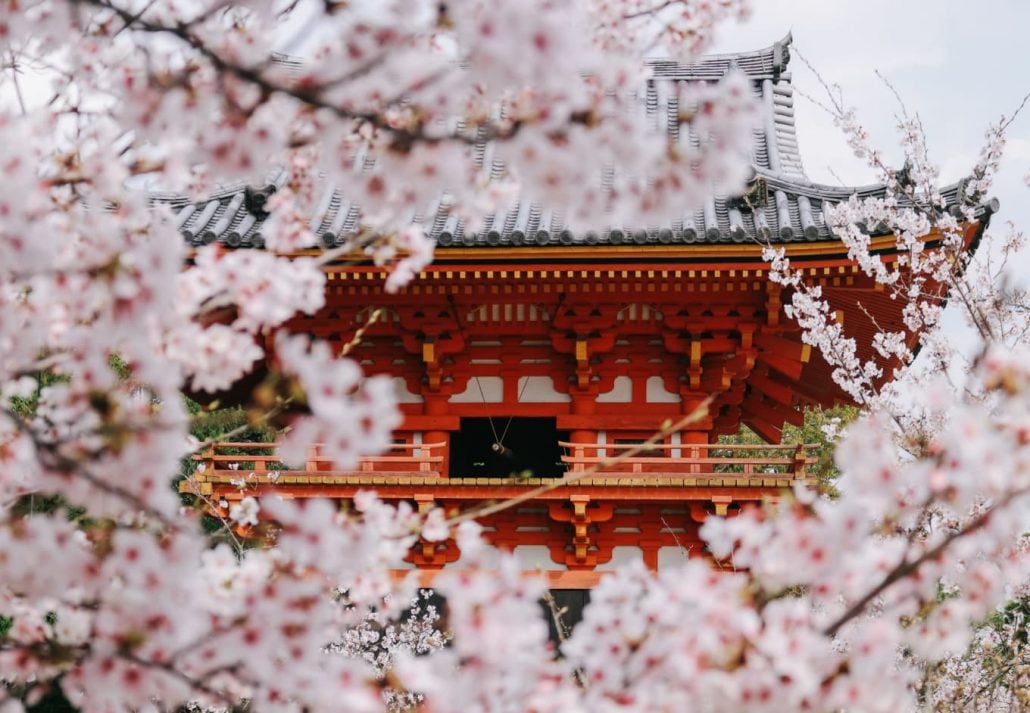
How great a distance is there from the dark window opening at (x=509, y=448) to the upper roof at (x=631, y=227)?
9.69 feet

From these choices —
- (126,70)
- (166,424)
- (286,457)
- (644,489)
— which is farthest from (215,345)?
(644,489)

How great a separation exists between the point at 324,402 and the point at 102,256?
53cm

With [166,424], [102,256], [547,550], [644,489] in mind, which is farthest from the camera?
[547,550]

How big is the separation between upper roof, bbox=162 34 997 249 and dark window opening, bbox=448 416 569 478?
296 cm

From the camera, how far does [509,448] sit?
11453 mm

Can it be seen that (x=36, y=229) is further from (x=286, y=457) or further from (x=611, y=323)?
(x=611, y=323)

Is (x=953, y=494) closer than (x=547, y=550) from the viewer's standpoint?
Yes

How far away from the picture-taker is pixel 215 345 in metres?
2.37

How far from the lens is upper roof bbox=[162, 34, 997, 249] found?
7.70 m

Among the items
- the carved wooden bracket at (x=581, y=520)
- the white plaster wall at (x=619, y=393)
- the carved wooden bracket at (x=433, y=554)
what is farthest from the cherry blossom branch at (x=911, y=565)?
the white plaster wall at (x=619, y=393)

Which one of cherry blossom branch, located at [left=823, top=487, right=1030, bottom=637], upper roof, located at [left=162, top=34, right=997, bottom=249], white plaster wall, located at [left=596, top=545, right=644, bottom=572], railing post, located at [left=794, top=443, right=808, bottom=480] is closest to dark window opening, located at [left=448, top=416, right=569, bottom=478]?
white plaster wall, located at [left=596, top=545, right=644, bottom=572]

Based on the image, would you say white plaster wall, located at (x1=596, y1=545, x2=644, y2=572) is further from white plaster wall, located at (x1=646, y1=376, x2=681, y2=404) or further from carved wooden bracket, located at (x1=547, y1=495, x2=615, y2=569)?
white plaster wall, located at (x1=646, y1=376, x2=681, y2=404)

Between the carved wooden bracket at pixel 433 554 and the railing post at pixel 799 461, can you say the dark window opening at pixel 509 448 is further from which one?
the railing post at pixel 799 461

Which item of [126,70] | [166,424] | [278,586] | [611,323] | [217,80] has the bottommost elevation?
[278,586]
